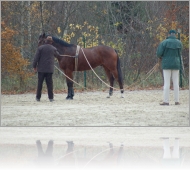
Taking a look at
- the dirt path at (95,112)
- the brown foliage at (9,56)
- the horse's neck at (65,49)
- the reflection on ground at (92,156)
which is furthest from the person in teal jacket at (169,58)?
the brown foliage at (9,56)

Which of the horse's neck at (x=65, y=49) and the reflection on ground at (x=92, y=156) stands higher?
the horse's neck at (x=65, y=49)

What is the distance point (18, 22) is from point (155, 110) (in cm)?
1273

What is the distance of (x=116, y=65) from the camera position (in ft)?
80.0

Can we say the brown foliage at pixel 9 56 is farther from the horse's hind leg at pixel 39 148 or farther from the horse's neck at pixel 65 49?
the horse's hind leg at pixel 39 148

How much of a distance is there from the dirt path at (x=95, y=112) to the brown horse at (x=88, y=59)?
0.78 meters

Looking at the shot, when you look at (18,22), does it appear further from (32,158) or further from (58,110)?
(32,158)

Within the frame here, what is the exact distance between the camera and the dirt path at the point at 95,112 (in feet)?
54.1

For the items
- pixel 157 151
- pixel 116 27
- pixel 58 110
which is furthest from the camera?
pixel 116 27

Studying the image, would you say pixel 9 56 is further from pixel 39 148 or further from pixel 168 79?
pixel 39 148

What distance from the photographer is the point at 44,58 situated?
2183 centimetres

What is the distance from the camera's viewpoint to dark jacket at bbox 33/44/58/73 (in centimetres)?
2177

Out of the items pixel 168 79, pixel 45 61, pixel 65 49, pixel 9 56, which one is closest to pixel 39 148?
pixel 168 79

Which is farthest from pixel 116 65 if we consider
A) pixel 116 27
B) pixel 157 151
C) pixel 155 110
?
pixel 157 151

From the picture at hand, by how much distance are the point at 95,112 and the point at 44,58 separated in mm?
3894
